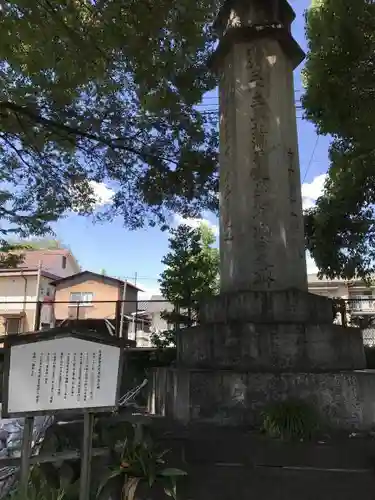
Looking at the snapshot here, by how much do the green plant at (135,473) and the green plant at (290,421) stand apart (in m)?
1.03

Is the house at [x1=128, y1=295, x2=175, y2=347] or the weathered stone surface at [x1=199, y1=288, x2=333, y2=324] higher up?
the house at [x1=128, y1=295, x2=175, y2=347]

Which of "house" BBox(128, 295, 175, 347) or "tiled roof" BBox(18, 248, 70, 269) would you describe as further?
"tiled roof" BBox(18, 248, 70, 269)

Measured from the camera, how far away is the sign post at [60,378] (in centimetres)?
255

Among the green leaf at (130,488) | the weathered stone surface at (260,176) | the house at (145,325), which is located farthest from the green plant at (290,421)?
the house at (145,325)

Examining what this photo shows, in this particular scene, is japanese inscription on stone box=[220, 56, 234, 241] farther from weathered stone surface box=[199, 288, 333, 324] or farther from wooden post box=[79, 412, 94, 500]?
wooden post box=[79, 412, 94, 500]

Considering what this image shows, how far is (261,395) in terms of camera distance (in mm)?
4262

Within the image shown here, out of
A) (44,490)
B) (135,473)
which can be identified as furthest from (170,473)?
(44,490)

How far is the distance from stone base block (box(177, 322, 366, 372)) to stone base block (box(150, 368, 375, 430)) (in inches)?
8.5

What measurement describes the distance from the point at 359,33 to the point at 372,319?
7740 mm

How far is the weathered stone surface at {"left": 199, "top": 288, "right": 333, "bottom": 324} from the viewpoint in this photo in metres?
4.84

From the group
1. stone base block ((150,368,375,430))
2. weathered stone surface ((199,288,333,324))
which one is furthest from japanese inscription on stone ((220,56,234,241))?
stone base block ((150,368,375,430))

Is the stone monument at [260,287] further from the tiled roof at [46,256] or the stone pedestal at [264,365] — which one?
the tiled roof at [46,256]

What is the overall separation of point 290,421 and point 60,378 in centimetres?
206

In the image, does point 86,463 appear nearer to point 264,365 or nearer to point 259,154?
point 264,365
